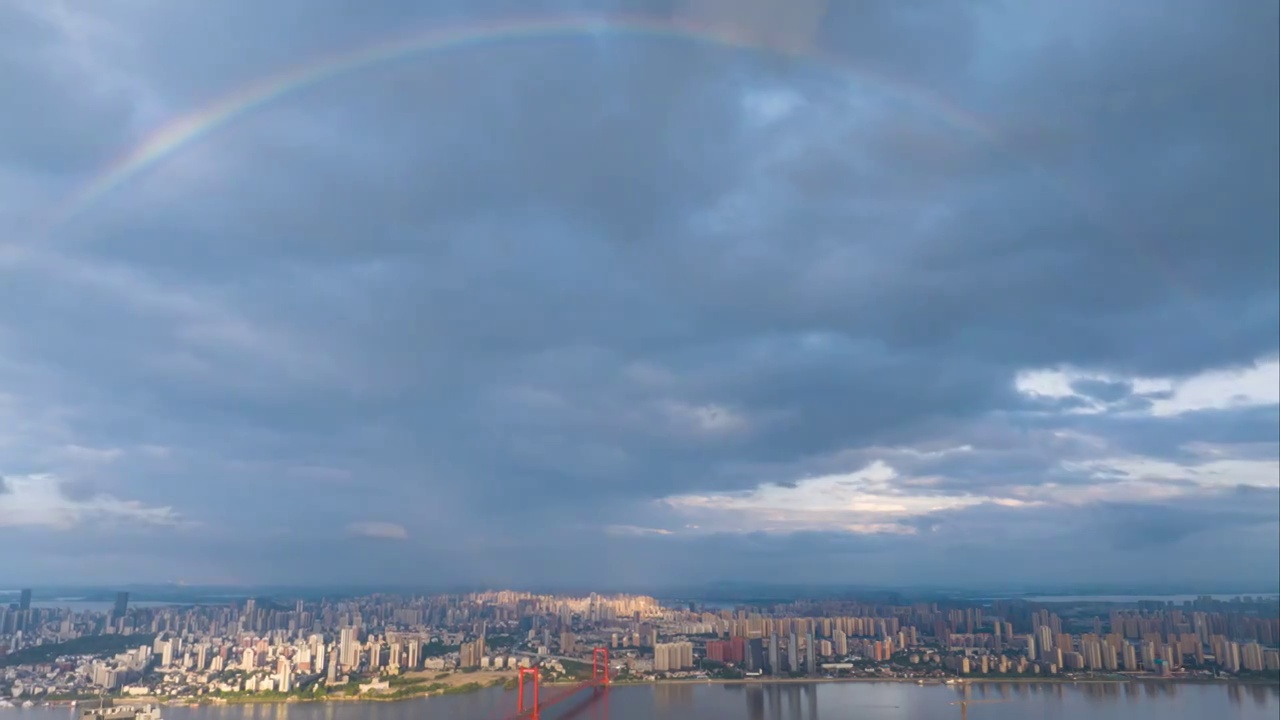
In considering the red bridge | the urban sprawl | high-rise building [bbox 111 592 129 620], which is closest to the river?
the red bridge

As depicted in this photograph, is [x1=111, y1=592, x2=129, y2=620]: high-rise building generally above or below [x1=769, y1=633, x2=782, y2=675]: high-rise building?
above

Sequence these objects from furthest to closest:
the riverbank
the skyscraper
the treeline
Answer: the skyscraper
the treeline
the riverbank

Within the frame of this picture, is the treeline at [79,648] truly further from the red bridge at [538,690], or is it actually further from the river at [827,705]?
the red bridge at [538,690]

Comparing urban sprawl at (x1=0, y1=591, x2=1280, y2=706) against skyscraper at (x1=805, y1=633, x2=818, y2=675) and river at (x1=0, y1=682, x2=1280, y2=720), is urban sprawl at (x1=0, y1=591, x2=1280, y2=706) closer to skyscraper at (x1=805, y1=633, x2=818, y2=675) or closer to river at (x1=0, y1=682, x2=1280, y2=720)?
skyscraper at (x1=805, y1=633, x2=818, y2=675)

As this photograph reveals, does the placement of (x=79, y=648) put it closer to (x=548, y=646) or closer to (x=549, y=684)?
(x=548, y=646)

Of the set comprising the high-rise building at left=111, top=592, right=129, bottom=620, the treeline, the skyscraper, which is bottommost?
the skyscraper

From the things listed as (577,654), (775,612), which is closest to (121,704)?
(577,654)

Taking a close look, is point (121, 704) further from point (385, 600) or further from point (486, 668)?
point (385, 600)
